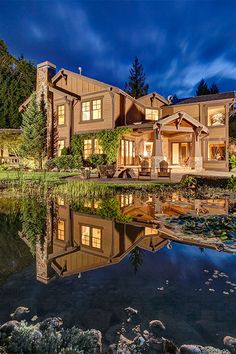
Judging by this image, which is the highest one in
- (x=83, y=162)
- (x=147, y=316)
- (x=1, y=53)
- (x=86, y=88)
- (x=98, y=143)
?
(x=1, y=53)

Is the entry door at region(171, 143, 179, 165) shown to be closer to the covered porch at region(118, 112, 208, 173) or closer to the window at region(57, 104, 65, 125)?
the covered porch at region(118, 112, 208, 173)

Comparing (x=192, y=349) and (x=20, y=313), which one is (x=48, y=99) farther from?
(x=192, y=349)

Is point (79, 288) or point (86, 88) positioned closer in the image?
point (79, 288)

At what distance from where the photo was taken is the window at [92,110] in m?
21.2

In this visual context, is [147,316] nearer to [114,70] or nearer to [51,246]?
[51,246]

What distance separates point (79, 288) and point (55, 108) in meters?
22.5

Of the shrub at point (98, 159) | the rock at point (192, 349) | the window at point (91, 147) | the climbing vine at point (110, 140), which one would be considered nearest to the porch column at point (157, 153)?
the climbing vine at point (110, 140)

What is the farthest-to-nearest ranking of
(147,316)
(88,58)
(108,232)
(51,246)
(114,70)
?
(114,70) → (88,58) → (108,232) → (51,246) → (147,316)

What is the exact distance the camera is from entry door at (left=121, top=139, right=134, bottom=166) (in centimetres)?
2112

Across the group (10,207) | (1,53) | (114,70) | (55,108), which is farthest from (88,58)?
(10,207)

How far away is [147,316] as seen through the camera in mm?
2461

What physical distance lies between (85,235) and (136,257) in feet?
4.73

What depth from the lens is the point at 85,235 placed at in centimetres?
507

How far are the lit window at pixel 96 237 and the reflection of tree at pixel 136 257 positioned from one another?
0.68 meters
